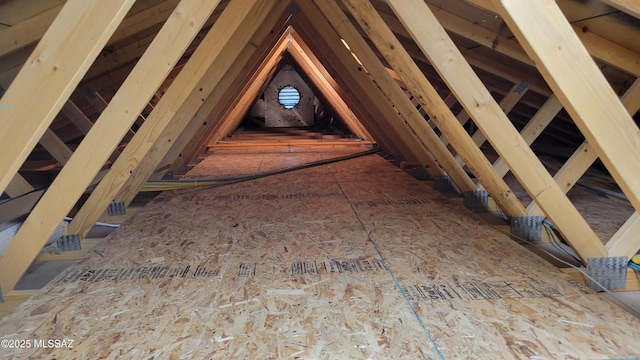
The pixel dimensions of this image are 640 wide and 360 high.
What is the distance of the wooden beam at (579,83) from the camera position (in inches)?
60.9

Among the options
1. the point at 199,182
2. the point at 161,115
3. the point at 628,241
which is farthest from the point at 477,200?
the point at 199,182

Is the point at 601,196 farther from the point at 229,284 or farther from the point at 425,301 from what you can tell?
the point at 229,284

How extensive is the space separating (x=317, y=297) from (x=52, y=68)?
58.6 inches

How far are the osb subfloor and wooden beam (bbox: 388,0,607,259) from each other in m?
0.28

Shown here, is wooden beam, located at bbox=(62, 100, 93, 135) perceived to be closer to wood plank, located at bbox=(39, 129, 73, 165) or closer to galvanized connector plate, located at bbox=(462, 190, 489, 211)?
wood plank, located at bbox=(39, 129, 73, 165)

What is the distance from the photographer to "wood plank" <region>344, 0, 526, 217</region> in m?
2.69

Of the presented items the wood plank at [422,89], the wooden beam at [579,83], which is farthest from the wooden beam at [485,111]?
the wood plank at [422,89]

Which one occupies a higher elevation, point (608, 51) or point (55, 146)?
point (55, 146)

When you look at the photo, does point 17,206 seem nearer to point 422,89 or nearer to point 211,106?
point 211,106

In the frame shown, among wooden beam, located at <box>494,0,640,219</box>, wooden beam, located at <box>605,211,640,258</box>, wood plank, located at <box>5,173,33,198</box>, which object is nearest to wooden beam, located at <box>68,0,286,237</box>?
wood plank, located at <box>5,173,33,198</box>

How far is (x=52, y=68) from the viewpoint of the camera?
5.29ft

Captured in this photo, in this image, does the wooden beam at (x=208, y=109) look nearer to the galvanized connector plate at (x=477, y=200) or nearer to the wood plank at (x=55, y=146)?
the wood plank at (x=55, y=146)

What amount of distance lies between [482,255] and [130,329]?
6.49 feet

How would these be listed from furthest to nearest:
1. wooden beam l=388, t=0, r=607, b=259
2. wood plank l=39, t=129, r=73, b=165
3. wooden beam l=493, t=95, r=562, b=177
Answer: wood plank l=39, t=129, r=73, b=165 → wooden beam l=493, t=95, r=562, b=177 → wooden beam l=388, t=0, r=607, b=259
